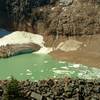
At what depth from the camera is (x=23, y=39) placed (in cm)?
5000

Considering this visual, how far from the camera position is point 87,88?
21422 mm

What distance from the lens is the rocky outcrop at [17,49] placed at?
44.3m

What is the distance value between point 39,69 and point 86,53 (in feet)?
33.1

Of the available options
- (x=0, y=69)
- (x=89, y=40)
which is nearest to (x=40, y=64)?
(x=0, y=69)

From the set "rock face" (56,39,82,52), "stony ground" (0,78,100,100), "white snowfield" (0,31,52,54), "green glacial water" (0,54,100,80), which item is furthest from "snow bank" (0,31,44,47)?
"stony ground" (0,78,100,100)

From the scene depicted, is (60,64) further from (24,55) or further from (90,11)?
(90,11)

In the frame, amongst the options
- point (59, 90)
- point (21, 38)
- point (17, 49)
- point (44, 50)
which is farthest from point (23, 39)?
point (59, 90)

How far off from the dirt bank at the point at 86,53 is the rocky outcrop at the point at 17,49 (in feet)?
9.30

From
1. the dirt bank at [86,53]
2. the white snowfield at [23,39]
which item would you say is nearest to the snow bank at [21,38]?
the white snowfield at [23,39]

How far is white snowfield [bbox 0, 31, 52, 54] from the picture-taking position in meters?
48.2

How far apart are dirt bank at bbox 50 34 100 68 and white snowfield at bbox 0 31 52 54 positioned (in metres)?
3.14

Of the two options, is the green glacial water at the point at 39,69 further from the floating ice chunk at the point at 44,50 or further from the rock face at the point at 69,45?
the rock face at the point at 69,45

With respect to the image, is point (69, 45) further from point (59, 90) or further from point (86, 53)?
point (59, 90)

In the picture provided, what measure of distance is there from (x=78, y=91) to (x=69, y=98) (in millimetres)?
628
